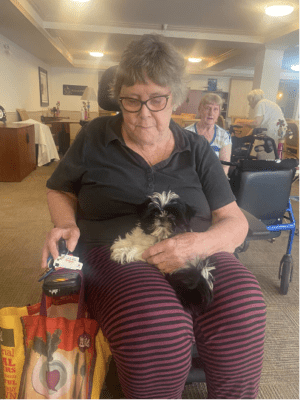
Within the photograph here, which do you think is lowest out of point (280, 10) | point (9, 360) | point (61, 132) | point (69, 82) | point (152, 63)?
point (9, 360)

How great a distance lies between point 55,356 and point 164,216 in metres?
0.52

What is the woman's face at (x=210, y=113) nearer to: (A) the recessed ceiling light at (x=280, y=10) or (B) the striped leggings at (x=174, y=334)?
(B) the striped leggings at (x=174, y=334)

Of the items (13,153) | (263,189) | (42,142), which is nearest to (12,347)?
(263,189)

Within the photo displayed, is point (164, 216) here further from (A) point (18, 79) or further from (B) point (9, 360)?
(A) point (18, 79)

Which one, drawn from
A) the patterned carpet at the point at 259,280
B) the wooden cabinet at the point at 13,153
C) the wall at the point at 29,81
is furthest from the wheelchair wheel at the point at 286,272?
the wall at the point at 29,81

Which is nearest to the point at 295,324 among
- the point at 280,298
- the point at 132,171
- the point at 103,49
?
the point at 280,298

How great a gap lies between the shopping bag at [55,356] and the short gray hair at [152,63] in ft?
2.44

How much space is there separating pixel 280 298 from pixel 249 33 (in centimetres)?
560

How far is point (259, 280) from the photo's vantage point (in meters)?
1.98

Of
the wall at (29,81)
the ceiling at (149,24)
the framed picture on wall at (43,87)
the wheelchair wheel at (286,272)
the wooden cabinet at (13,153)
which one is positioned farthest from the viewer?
the framed picture on wall at (43,87)

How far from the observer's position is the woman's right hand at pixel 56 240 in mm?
913

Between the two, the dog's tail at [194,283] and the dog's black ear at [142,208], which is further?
the dog's black ear at [142,208]

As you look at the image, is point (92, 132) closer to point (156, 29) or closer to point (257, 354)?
point (257, 354)

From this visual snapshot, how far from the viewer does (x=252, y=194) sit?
66.1 inches
